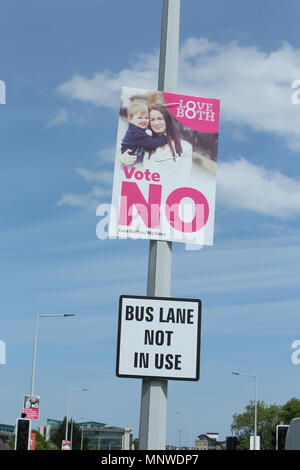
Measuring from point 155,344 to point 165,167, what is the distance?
5.67ft

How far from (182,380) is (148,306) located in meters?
0.72

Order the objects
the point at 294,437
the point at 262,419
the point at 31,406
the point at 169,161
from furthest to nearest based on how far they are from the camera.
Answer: the point at 262,419, the point at 31,406, the point at 294,437, the point at 169,161

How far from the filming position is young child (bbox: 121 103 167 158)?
7.59 m

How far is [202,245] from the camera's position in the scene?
7.38m

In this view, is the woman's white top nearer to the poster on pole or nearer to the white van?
the poster on pole

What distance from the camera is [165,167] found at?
7.71 metres

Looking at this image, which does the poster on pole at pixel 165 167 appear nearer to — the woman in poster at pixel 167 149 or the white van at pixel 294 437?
the woman in poster at pixel 167 149

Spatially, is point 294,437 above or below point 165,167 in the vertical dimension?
below

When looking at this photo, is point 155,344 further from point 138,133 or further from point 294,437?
point 294,437

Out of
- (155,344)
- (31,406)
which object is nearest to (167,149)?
(155,344)

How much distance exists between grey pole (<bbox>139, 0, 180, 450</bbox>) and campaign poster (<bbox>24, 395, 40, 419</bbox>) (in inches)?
1405

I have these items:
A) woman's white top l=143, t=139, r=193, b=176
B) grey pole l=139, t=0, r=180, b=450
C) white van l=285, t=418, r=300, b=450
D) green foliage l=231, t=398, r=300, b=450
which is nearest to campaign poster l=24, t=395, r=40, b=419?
white van l=285, t=418, r=300, b=450

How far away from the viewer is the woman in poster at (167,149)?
7684mm
